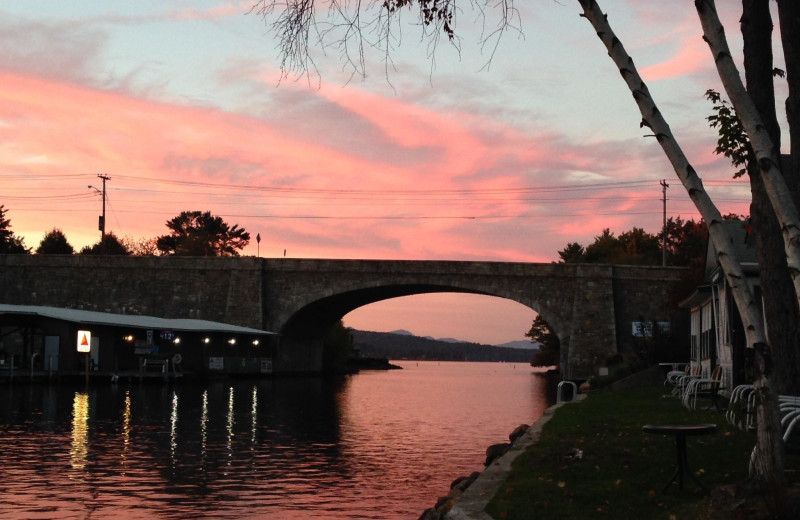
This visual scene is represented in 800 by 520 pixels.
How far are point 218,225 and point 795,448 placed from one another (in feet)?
448

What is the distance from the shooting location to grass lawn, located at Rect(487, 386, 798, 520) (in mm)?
9914

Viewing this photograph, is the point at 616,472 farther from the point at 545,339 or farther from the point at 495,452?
the point at 545,339

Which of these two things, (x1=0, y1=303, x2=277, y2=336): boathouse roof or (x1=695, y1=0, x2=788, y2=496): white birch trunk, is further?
(x1=0, y1=303, x2=277, y2=336): boathouse roof

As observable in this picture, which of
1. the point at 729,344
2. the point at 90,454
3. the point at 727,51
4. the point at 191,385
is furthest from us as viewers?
the point at 191,385

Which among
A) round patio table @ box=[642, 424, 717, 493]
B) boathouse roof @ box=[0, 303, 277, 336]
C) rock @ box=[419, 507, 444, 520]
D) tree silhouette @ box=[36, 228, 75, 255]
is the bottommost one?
rock @ box=[419, 507, 444, 520]

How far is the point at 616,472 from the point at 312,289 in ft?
182

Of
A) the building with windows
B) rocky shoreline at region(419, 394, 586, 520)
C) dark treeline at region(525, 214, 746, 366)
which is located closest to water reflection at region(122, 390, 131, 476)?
rocky shoreline at region(419, 394, 586, 520)

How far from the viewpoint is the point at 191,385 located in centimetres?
5112

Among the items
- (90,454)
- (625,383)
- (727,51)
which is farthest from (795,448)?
(625,383)

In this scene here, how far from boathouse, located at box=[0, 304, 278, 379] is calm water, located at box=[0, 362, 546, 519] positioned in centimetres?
1150

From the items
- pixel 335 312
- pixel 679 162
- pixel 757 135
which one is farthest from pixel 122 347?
pixel 757 135

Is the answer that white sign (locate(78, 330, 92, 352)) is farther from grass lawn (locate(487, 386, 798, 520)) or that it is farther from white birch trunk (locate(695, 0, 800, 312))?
white birch trunk (locate(695, 0, 800, 312))

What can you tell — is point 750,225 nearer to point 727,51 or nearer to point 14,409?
point 727,51

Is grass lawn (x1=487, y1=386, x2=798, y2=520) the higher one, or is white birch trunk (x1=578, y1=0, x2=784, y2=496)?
white birch trunk (x1=578, y1=0, x2=784, y2=496)
